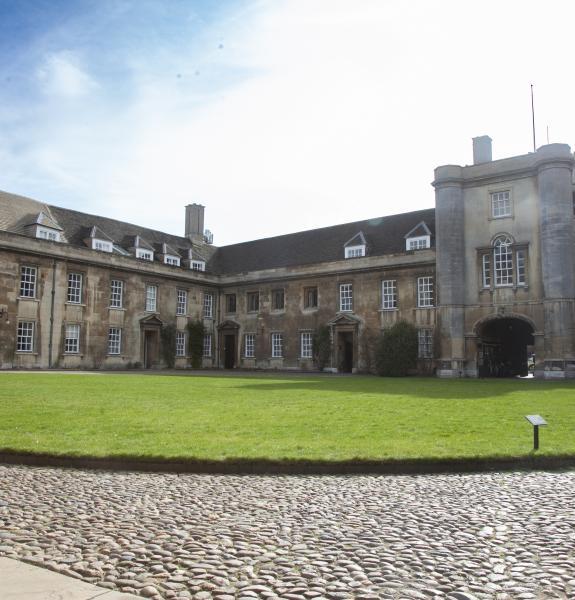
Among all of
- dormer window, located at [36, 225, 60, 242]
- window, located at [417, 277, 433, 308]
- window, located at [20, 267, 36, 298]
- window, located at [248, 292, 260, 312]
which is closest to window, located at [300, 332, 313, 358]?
window, located at [248, 292, 260, 312]

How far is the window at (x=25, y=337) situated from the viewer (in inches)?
1247

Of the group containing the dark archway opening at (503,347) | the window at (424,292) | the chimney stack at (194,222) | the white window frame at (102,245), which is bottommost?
the dark archway opening at (503,347)

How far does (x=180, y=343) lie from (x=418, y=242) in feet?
59.1

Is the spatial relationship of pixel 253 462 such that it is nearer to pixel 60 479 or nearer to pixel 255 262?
pixel 60 479

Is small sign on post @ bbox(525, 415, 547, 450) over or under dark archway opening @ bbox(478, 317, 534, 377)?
under

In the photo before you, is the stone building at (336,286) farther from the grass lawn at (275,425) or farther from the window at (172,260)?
the grass lawn at (275,425)

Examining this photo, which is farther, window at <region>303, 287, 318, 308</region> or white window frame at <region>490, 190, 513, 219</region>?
window at <region>303, 287, 318, 308</region>

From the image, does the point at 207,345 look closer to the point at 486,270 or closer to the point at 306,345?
the point at 306,345

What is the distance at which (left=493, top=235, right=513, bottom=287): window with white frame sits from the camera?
3142cm

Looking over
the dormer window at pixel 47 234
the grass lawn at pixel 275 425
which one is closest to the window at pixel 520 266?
the grass lawn at pixel 275 425

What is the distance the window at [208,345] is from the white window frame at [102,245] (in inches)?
394

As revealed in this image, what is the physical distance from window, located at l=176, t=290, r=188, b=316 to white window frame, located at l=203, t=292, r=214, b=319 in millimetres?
2143

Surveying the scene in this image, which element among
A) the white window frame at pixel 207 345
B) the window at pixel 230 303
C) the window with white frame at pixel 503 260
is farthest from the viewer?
the window at pixel 230 303

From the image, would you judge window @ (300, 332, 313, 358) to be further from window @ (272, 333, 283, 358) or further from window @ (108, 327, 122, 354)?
window @ (108, 327, 122, 354)
